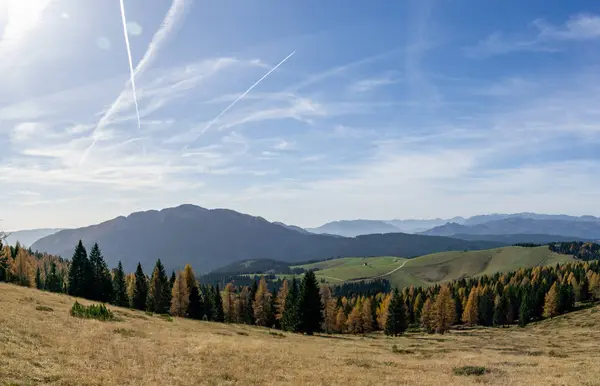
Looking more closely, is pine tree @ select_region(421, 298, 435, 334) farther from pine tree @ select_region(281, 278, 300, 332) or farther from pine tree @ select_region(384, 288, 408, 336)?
pine tree @ select_region(281, 278, 300, 332)

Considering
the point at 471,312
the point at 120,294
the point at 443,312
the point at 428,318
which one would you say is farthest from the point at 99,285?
the point at 471,312

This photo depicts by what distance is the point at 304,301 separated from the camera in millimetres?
73438

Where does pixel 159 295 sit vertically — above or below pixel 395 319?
above

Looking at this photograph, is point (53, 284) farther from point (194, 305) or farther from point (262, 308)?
point (262, 308)

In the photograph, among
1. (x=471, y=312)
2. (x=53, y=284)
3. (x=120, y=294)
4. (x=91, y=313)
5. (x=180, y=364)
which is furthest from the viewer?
(x=471, y=312)

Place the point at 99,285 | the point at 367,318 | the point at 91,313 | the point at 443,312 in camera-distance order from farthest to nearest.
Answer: the point at 367,318, the point at 443,312, the point at 99,285, the point at 91,313

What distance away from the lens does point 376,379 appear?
2605 cm

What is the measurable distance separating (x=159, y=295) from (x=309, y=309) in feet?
140

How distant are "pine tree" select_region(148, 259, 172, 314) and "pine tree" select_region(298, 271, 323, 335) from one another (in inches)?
1507

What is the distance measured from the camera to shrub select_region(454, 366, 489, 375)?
98.3 feet

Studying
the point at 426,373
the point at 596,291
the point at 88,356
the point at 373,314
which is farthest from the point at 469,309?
the point at 88,356

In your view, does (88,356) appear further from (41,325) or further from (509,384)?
(509,384)

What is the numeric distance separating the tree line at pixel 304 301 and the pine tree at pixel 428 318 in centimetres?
32

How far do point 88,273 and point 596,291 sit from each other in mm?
173795
